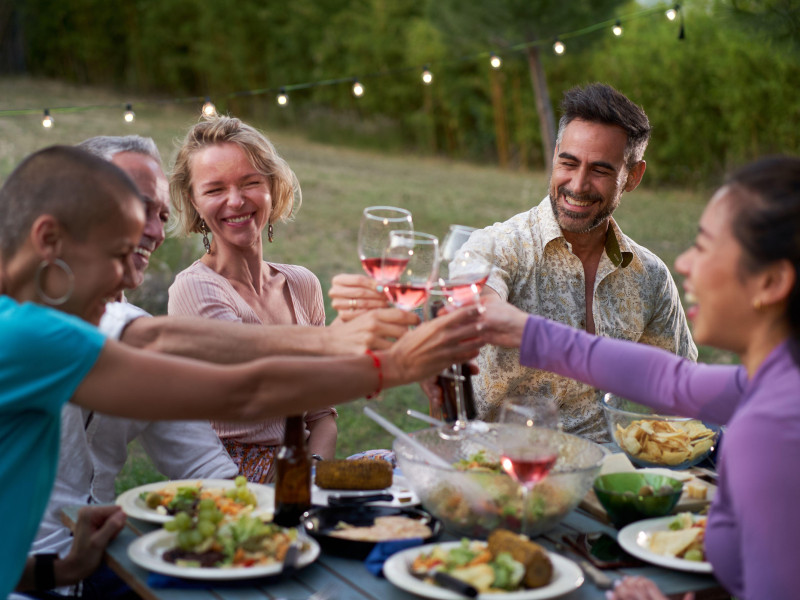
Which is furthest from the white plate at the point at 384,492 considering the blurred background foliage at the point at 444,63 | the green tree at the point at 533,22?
the green tree at the point at 533,22

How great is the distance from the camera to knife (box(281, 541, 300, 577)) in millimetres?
1813

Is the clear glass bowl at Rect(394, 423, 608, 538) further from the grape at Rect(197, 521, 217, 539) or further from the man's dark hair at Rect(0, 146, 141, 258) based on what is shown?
the man's dark hair at Rect(0, 146, 141, 258)

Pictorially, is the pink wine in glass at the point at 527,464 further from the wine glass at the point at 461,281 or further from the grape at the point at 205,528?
the grape at the point at 205,528

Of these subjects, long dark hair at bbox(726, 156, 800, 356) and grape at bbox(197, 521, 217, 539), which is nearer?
long dark hair at bbox(726, 156, 800, 356)

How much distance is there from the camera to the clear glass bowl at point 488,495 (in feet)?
6.36

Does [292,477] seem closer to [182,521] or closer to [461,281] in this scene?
[182,521]

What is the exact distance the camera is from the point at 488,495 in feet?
6.36

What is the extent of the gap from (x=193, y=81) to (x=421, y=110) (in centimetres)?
1108

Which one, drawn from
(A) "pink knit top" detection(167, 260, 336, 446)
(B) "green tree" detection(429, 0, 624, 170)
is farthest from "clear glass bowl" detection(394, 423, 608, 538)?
(B) "green tree" detection(429, 0, 624, 170)

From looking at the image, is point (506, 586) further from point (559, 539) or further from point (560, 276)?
point (560, 276)

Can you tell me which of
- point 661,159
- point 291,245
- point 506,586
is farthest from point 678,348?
point 661,159

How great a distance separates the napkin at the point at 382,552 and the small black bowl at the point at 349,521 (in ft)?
0.10

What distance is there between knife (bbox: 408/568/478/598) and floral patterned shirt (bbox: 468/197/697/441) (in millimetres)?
1609

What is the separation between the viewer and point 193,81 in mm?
29469
